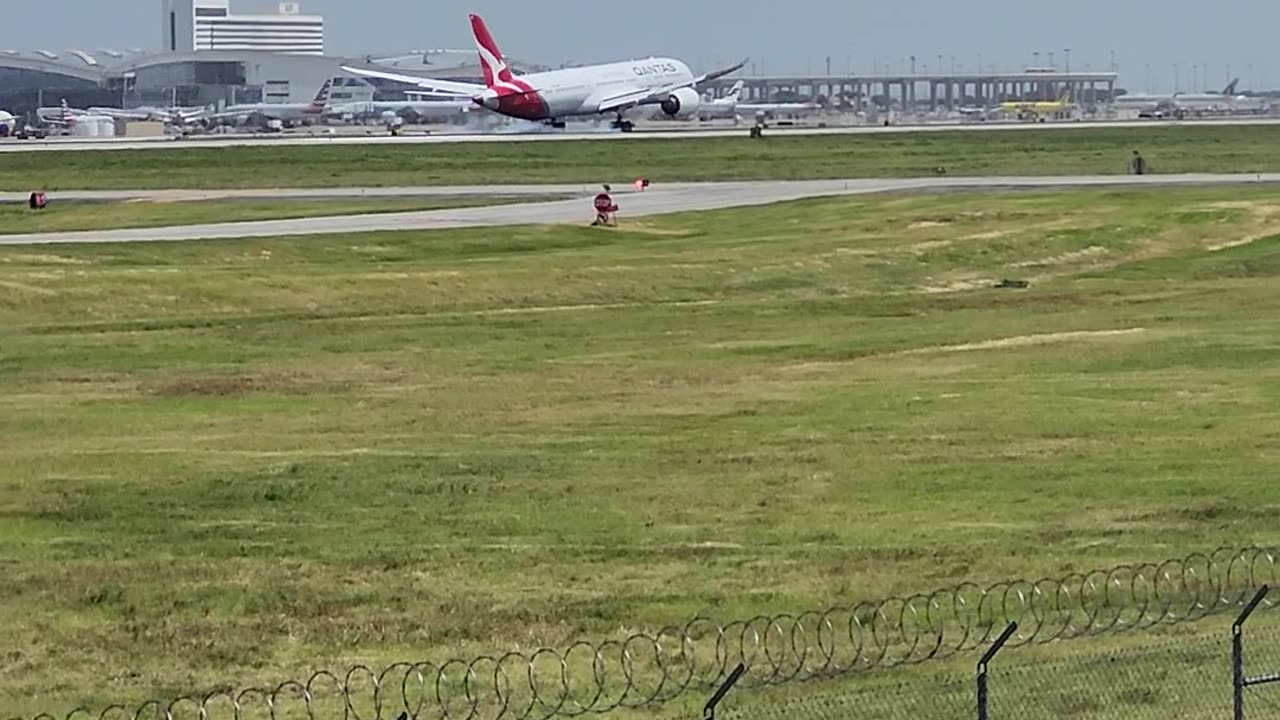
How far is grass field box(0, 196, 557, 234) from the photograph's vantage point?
7331 centimetres

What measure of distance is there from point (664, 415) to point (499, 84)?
139m

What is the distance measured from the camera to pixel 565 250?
2479 inches

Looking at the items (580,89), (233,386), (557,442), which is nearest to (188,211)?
(233,386)

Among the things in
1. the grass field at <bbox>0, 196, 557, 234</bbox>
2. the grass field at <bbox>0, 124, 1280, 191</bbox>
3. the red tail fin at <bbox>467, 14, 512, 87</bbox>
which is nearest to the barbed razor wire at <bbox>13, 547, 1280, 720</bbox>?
the grass field at <bbox>0, 196, 557, 234</bbox>

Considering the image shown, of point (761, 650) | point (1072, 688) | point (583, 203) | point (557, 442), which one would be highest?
point (583, 203)

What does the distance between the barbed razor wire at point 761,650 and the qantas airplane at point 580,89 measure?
491 ft

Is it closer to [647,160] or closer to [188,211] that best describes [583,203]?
[188,211]

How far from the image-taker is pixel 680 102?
184000 millimetres

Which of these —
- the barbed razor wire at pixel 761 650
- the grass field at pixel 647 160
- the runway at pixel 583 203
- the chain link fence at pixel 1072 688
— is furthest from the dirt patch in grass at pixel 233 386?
the grass field at pixel 647 160

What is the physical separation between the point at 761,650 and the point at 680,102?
165994 mm

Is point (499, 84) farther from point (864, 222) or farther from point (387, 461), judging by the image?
point (387, 461)

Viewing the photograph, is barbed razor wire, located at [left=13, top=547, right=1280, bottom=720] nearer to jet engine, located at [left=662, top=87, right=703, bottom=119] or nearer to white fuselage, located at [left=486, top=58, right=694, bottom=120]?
white fuselage, located at [left=486, top=58, right=694, bottom=120]

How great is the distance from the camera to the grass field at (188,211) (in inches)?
2886

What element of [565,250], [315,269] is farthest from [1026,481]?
[565,250]
